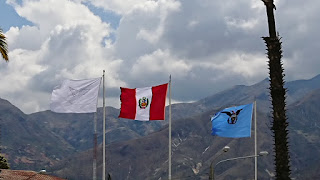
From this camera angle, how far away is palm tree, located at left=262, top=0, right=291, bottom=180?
79.6 feet

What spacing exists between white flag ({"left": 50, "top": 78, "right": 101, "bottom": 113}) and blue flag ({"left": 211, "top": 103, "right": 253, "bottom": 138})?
11.3 meters

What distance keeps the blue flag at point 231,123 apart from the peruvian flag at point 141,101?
5.50 meters

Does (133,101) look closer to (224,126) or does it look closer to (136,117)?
(136,117)

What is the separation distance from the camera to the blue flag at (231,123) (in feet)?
151

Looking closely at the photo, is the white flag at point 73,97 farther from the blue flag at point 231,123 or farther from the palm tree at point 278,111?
the palm tree at point 278,111

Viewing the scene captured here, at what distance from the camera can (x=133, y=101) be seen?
44812 millimetres

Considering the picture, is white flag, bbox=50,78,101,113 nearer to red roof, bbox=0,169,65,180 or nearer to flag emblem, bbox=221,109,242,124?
red roof, bbox=0,169,65,180

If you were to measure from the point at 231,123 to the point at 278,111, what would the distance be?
73.6 ft

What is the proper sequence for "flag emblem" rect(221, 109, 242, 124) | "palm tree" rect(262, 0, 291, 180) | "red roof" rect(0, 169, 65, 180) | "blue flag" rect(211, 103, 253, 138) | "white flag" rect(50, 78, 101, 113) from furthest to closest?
"flag emblem" rect(221, 109, 242, 124), "blue flag" rect(211, 103, 253, 138), "red roof" rect(0, 169, 65, 180), "white flag" rect(50, 78, 101, 113), "palm tree" rect(262, 0, 291, 180)

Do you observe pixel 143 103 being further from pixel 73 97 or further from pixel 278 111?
pixel 278 111

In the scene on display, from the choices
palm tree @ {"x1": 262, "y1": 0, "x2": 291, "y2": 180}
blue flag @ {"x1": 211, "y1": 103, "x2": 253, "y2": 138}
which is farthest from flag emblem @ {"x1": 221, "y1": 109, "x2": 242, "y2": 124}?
palm tree @ {"x1": 262, "y1": 0, "x2": 291, "y2": 180}

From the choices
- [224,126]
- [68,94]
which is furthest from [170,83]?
[68,94]

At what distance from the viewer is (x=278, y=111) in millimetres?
24266

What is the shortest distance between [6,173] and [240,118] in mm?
22471
